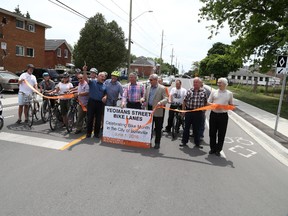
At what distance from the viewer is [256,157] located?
688 cm

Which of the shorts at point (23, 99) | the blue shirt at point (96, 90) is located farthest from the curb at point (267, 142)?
the shorts at point (23, 99)

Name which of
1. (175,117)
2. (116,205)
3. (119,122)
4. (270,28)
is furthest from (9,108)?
(270,28)

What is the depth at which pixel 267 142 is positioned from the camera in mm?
8516

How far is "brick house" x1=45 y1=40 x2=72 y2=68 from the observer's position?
41125mm

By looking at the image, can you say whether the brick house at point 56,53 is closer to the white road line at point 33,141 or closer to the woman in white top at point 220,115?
the white road line at point 33,141

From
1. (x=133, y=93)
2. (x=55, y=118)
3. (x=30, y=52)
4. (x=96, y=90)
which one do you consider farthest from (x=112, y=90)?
(x=30, y=52)

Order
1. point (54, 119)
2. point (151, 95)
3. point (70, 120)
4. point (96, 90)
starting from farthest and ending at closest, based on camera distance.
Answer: point (54, 119) < point (70, 120) < point (96, 90) < point (151, 95)

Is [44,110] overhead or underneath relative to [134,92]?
underneath

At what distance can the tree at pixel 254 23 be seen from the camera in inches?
824

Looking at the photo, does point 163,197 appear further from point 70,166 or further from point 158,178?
point 70,166

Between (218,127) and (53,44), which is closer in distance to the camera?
(218,127)

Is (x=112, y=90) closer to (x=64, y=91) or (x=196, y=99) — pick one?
(x=64, y=91)

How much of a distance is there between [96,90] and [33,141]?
2199 millimetres

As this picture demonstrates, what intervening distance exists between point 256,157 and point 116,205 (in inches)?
181
